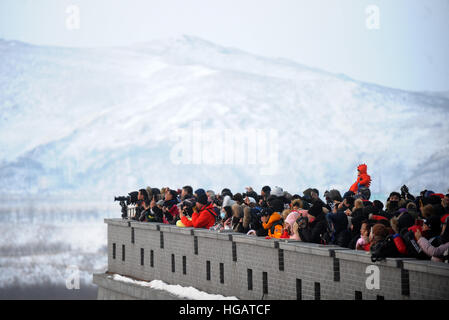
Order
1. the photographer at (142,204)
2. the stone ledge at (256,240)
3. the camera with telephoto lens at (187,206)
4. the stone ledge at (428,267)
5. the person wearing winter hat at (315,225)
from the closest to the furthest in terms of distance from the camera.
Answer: the stone ledge at (428,267)
the person wearing winter hat at (315,225)
the stone ledge at (256,240)
the camera with telephoto lens at (187,206)
the photographer at (142,204)

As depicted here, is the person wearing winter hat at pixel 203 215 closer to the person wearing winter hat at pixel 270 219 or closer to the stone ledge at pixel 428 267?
the person wearing winter hat at pixel 270 219

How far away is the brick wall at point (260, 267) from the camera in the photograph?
1349 centimetres

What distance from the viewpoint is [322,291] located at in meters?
16.2

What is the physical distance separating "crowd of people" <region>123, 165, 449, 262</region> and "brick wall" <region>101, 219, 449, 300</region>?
33cm

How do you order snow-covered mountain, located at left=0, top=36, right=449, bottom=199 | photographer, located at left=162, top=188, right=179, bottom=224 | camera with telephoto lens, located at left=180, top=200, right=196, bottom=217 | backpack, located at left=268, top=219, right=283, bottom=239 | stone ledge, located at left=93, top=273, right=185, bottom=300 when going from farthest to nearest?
snow-covered mountain, located at left=0, top=36, right=449, bottom=199 < photographer, located at left=162, top=188, right=179, bottom=224 < stone ledge, located at left=93, top=273, right=185, bottom=300 < camera with telephoto lens, located at left=180, top=200, right=196, bottom=217 < backpack, located at left=268, top=219, right=283, bottom=239

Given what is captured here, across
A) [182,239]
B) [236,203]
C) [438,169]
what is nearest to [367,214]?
[236,203]

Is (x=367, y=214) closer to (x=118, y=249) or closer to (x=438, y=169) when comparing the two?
(x=118, y=249)

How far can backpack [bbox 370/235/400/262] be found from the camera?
1366 cm

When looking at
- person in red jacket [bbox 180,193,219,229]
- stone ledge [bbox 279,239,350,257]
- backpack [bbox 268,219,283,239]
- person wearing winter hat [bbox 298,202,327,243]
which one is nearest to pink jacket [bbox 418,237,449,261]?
stone ledge [bbox 279,239,350,257]

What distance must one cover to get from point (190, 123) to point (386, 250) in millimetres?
85669

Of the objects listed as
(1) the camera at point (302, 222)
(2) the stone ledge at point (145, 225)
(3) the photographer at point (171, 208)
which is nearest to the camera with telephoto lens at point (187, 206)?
(3) the photographer at point (171, 208)

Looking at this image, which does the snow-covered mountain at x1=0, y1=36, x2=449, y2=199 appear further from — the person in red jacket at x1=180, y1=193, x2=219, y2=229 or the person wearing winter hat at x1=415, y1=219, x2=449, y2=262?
the person wearing winter hat at x1=415, y1=219, x2=449, y2=262

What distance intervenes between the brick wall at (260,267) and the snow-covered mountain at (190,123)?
220 ft
